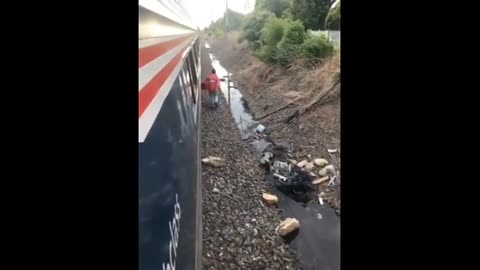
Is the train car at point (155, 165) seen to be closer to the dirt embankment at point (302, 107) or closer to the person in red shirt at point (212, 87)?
the dirt embankment at point (302, 107)

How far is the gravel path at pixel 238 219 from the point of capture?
358cm

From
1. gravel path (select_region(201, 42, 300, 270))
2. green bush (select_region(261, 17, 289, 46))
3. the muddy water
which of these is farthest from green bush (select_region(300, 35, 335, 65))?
the muddy water

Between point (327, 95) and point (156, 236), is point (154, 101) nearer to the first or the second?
point (156, 236)

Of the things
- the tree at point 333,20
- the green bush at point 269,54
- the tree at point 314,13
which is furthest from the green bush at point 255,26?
the tree at point 333,20

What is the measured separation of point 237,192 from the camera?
5012mm

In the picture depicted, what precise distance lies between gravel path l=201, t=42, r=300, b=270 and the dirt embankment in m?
0.98

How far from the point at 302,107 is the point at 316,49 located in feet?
7.01

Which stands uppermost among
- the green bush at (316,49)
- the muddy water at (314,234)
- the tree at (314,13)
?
the tree at (314,13)

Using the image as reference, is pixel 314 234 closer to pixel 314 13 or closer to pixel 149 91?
pixel 149 91

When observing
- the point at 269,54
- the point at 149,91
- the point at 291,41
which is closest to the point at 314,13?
the point at 291,41

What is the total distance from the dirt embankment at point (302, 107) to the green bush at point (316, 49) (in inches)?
12.2

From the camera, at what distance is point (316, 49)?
32.8 feet

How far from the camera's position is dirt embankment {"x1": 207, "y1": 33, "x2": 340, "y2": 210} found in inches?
272
